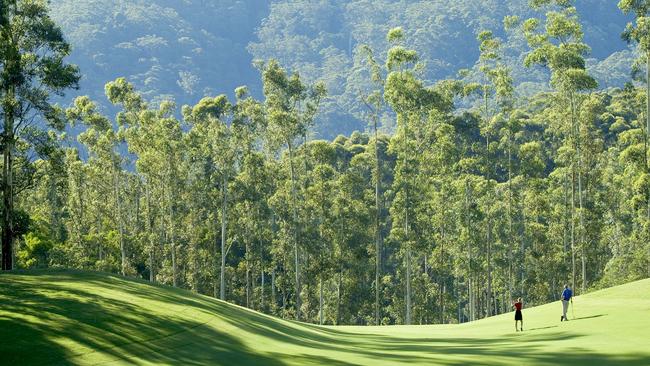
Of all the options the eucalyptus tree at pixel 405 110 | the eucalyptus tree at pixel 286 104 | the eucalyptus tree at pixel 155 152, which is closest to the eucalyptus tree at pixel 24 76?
the eucalyptus tree at pixel 155 152

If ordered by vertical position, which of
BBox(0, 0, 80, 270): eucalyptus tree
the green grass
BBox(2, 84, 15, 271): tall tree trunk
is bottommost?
the green grass

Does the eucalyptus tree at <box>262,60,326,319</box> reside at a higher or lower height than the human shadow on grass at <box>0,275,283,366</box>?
higher

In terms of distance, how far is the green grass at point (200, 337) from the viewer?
67.7 ft

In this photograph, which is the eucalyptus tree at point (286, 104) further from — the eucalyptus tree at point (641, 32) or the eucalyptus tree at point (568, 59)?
the eucalyptus tree at point (641, 32)

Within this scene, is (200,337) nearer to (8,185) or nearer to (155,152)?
(8,185)

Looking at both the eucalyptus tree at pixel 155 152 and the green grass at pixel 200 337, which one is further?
the eucalyptus tree at pixel 155 152

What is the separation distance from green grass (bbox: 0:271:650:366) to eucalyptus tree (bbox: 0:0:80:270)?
8.42 metres

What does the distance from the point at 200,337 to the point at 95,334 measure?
3.88m

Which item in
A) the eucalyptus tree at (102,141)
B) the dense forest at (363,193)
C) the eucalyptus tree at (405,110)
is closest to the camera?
the eucalyptus tree at (102,141)

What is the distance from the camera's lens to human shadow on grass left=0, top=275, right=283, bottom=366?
19688mm

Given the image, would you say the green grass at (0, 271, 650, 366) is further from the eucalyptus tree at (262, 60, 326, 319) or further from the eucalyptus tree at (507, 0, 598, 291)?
the eucalyptus tree at (262, 60, 326, 319)

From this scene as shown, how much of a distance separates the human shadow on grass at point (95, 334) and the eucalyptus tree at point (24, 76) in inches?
506

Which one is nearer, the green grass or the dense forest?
the green grass

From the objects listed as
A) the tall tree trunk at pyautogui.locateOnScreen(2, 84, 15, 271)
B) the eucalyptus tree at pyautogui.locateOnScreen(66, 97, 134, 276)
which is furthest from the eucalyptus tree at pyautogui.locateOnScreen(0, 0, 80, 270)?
the eucalyptus tree at pyautogui.locateOnScreen(66, 97, 134, 276)
